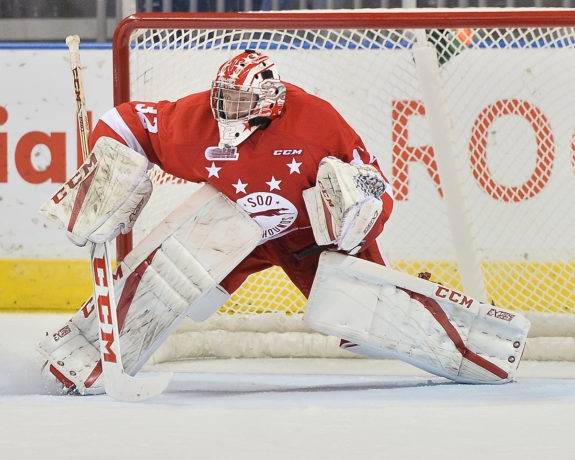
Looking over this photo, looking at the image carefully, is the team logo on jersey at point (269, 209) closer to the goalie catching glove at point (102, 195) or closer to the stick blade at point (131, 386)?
the goalie catching glove at point (102, 195)

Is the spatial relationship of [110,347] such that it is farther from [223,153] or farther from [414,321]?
[414,321]

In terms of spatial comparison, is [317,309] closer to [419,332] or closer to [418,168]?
[419,332]

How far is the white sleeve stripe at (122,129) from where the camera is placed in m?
2.72

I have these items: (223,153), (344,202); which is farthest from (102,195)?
(344,202)

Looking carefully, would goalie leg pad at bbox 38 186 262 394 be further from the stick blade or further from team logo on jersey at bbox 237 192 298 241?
the stick blade

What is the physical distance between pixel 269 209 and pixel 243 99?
0.30m

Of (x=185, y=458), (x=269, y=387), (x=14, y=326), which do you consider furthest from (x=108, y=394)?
(x=14, y=326)

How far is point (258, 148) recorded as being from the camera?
2.64 m

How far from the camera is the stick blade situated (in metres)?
2.51

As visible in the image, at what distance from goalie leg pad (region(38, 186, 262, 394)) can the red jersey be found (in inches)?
2.5

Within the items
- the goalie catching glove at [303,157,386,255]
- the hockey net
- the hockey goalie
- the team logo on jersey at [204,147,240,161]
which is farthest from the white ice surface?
the team logo on jersey at [204,147,240,161]

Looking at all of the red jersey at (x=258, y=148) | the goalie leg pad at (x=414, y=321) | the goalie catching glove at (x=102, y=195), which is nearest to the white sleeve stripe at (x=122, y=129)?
the red jersey at (x=258, y=148)

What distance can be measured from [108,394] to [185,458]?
0.87 m

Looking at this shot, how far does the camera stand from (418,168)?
12.6 ft
